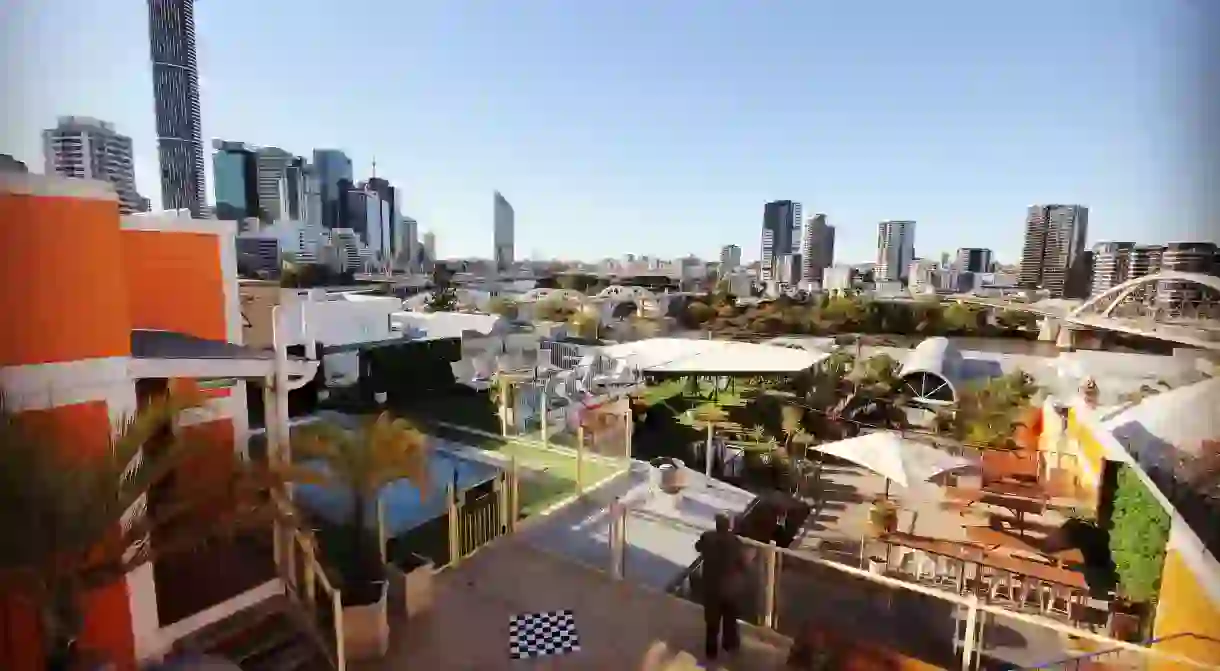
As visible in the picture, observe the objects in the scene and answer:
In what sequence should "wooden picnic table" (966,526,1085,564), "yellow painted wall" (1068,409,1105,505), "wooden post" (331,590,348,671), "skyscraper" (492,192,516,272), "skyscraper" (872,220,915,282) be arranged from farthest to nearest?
"skyscraper" (872,220,915,282) → "skyscraper" (492,192,516,272) → "yellow painted wall" (1068,409,1105,505) → "wooden picnic table" (966,526,1085,564) → "wooden post" (331,590,348,671)

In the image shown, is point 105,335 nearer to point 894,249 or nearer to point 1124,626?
point 1124,626

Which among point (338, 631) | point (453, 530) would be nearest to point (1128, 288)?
point (453, 530)

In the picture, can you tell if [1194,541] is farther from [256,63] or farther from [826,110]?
[826,110]

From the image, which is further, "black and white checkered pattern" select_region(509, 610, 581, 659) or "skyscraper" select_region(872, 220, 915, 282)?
"skyscraper" select_region(872, 220, 915, 282)

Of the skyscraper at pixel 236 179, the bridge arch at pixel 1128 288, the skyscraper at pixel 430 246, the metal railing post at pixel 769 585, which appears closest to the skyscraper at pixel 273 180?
the skyscraper at pixel 236 179

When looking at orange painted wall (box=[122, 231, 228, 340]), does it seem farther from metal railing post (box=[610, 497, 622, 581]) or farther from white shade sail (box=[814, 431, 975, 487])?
A: white shade sail (box=[814, 431, 975, 487])

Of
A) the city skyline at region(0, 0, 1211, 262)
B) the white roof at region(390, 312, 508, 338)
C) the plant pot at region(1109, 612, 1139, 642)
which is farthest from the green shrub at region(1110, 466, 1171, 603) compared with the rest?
the white roof at region(390, 312, 508, 338)
